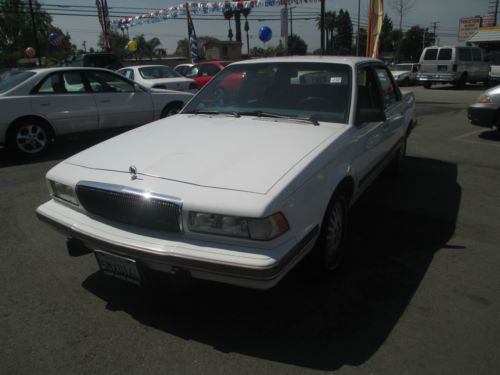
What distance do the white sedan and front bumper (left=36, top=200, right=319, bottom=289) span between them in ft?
31.7

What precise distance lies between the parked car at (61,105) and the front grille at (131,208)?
4.93m

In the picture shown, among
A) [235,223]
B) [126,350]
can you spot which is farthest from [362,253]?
[126,350]

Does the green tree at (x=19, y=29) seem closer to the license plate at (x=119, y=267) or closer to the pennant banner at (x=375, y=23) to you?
the pennant banner at (x=375, y=23)

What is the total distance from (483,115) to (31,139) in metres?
8.33

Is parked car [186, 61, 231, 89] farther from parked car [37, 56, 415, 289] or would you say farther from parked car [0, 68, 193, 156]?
parked car [37, 56, 415, 289]

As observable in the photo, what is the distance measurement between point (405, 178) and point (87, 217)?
4.39 metres

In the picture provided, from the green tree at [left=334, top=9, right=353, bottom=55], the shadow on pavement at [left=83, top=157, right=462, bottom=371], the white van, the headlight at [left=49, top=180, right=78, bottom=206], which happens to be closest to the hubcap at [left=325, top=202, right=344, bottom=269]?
the shadow on pavement at [left=83, top=157, right=462, bottom=371]

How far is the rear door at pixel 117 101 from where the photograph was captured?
7.43 meters

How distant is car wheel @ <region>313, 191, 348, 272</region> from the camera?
8.92 feet

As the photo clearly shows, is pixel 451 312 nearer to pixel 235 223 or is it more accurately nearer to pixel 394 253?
pixel 394 253

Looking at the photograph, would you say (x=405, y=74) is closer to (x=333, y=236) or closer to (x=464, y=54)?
(x=464, y=54)

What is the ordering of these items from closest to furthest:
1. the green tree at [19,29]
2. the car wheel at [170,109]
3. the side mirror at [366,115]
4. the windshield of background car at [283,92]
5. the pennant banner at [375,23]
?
1. the side mirror at [366,115]
2. the windshield of background car at [283,92]
3. the car wheel at [170,109]
4. the pennant banner at [375,23]
5. the green tree at [19,29]

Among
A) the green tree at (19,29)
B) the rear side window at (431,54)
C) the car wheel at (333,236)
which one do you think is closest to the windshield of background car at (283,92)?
the car wheel at (333,236)

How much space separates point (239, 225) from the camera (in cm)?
219
